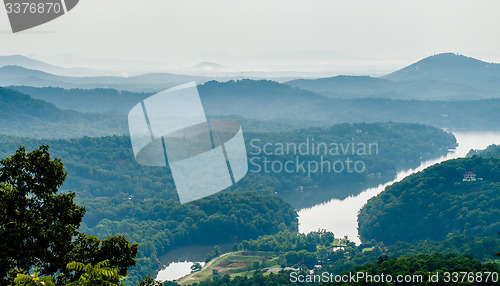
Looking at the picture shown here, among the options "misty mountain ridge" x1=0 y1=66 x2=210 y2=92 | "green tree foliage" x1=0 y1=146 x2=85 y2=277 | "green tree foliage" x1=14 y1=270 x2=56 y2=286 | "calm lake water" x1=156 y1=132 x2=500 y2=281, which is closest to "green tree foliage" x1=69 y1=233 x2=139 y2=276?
"green tree foliage" x1=0 y1=146 x2=85 y2=277

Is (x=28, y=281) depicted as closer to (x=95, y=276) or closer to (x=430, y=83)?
(x=95, y=276)

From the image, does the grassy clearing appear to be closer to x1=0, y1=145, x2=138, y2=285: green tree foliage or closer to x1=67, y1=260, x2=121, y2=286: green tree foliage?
x1=0, y1=145, x2=138, y2=285: green tree foliage

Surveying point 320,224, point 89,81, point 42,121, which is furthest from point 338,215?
point 89,81

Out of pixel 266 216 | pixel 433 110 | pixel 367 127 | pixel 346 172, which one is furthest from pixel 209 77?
pixel 266 216

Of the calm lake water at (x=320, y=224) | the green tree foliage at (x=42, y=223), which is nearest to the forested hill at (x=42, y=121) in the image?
the calm lake water at (x=320, y=224)

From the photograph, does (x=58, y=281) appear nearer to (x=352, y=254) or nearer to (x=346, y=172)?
(x=352, y=254)

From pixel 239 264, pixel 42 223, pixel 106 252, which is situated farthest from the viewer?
pixel 239 264

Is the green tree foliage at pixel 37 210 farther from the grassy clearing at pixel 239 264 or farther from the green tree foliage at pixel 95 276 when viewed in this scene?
the grassy clearing at pixel 239 264
